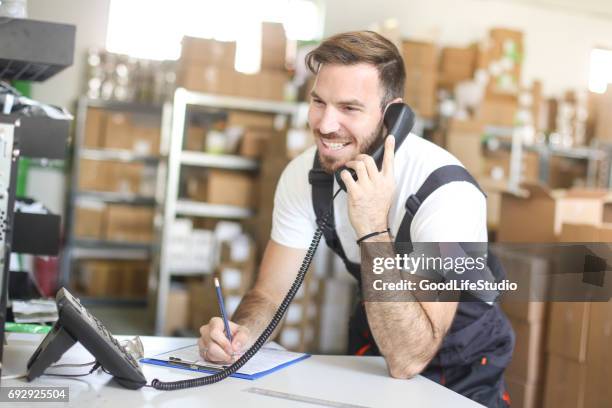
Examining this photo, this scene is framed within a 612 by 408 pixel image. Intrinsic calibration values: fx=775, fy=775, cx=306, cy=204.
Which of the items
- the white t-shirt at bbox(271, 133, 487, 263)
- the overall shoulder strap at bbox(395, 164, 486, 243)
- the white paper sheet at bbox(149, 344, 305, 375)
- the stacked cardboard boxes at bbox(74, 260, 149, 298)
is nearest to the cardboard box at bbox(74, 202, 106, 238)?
the stacked cardboard boxes at bbox(74, 260, 149, 298)

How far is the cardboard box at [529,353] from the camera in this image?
326cm

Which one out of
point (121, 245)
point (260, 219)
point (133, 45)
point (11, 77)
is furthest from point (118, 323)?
point (11, 77)

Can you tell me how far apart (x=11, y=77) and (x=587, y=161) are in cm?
578

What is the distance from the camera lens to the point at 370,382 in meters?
1.45

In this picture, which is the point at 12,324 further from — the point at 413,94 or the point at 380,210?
the point at 413,94

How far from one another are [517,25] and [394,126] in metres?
6.09

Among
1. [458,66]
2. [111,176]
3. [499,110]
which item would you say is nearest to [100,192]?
A: [111,176]

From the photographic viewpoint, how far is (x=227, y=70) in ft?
16.5

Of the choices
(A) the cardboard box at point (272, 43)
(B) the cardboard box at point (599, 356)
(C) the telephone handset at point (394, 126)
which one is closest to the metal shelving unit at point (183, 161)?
(A) the cardboard box at point (272, 43)

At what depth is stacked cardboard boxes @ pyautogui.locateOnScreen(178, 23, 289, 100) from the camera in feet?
16.4

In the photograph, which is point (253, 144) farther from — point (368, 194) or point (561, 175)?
point (368, 194)

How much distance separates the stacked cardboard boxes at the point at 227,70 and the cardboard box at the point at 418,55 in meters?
0.88

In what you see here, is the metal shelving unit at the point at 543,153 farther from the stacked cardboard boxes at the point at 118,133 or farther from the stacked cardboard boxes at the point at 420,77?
the stacked cardboard boxes at the point at 118,133

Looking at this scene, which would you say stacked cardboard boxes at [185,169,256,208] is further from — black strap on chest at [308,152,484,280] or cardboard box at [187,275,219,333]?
black strap on chest at [308,152,484,280]
